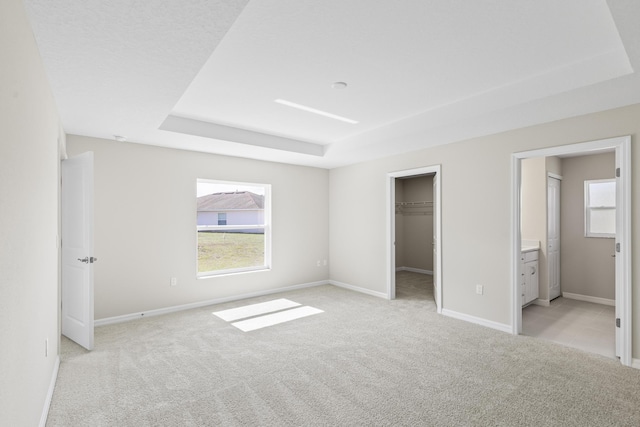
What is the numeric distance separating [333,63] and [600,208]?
4.92m

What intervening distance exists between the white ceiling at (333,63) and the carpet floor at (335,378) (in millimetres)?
2357

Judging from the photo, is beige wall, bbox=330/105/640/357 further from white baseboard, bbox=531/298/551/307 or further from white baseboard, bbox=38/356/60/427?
white baseboard, bbox=38/356/60/427

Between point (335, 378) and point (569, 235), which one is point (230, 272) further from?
point (569, 235)

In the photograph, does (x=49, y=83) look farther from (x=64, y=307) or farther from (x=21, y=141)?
(x=64, y=307)

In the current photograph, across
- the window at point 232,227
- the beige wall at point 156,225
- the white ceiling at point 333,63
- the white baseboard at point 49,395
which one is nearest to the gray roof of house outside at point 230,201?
the window at point 232,227

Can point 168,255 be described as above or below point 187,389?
above

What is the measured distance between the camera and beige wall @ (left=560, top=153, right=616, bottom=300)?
4836 mm

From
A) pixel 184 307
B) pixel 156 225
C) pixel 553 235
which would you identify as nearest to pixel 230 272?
pixel 184 307

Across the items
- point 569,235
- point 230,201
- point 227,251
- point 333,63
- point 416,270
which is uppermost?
point 333,63

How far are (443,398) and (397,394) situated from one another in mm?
333

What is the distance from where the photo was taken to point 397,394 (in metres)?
2.47

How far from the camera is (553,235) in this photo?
202 inches

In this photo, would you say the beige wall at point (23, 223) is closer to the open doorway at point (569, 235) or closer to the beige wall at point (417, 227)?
the open doorway at point (569, 235)

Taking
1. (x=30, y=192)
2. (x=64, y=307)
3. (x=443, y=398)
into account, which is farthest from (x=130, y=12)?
(x=64, y=307)
